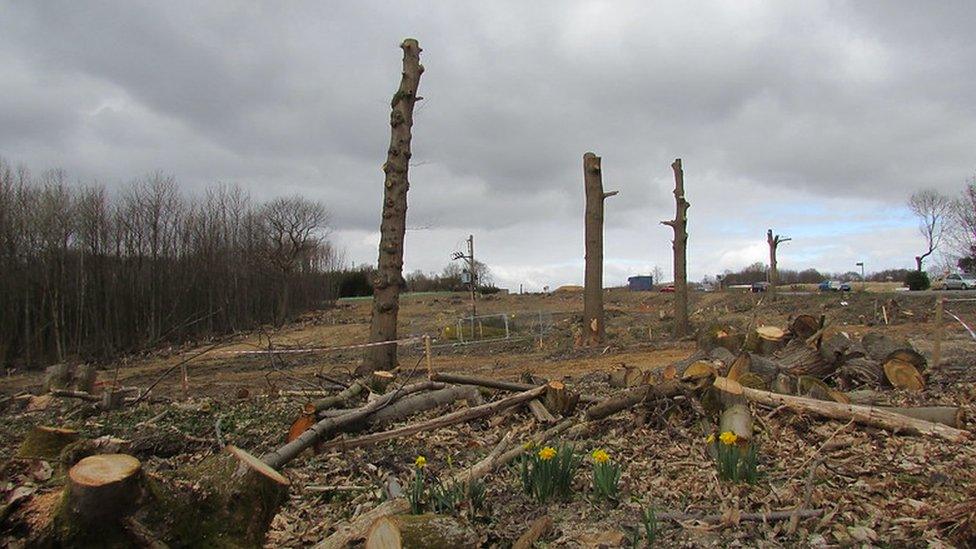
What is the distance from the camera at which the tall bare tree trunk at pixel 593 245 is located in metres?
17.1

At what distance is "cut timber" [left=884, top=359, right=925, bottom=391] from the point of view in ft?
22.9

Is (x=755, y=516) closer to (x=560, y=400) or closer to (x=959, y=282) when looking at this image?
(x=560, y=400)

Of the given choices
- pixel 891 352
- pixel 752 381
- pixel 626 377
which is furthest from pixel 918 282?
pixel 752 381

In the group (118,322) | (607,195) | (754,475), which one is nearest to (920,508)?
(754,475)

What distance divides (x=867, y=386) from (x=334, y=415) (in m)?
5.62

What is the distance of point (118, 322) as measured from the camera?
2598 centimetres

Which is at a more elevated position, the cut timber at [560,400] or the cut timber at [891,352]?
the cut timber at [891,352]

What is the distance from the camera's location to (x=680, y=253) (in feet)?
61.3

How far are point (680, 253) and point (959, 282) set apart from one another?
31656 mm

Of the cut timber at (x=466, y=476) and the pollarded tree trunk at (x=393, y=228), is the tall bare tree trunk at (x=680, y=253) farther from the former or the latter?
the cut timber at (x=466, y=476)

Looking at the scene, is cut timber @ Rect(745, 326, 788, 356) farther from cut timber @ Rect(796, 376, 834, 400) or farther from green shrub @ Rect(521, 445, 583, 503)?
green shrub @ Rect(521, 445, 583, 503)

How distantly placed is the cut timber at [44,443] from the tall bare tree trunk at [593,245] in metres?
13.7

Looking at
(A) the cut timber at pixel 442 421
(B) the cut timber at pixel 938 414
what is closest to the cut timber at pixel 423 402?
(A) the cut timber at pixel 442 421

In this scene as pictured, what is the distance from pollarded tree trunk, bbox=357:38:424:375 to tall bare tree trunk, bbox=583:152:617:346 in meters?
6.74
